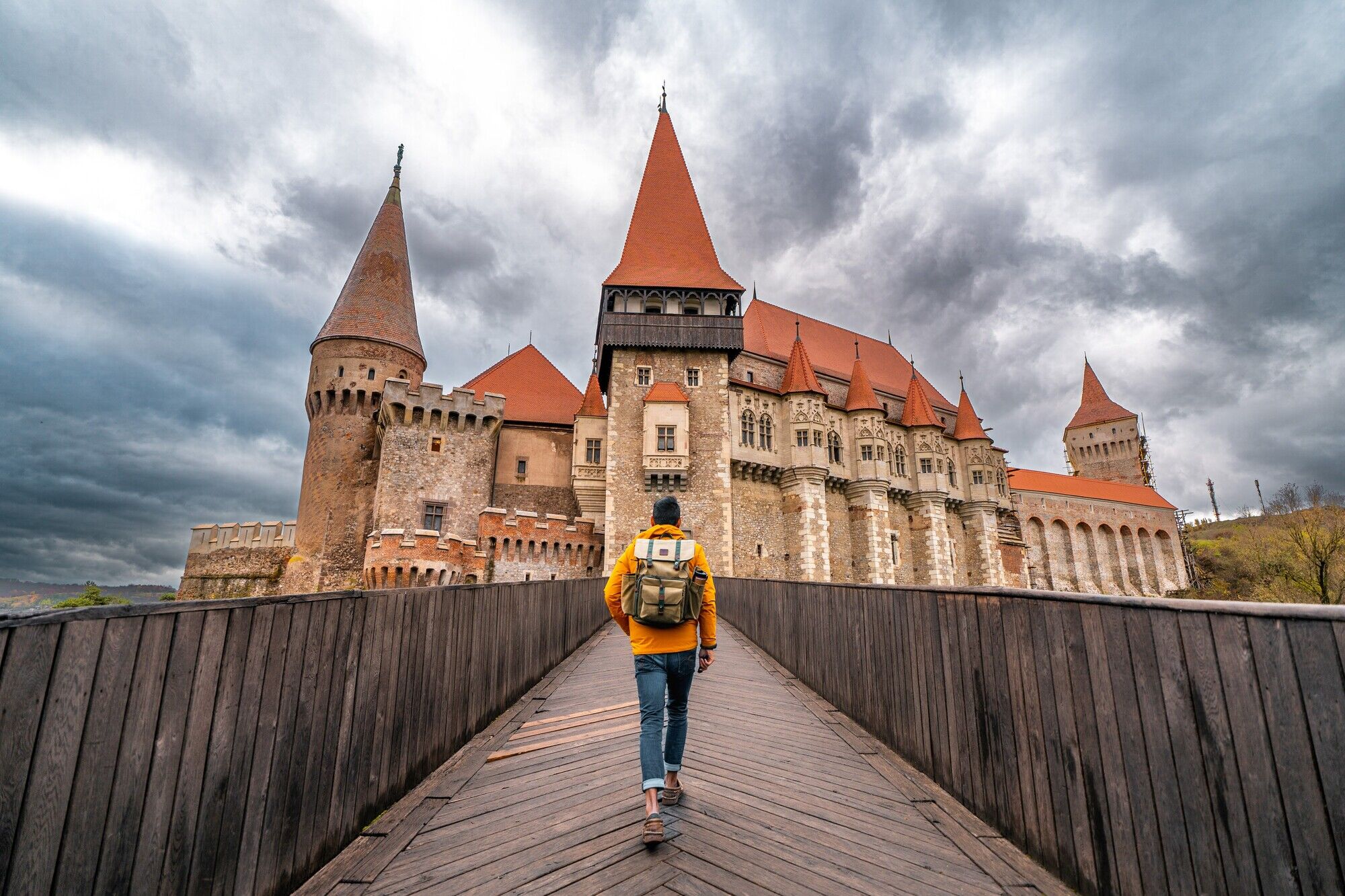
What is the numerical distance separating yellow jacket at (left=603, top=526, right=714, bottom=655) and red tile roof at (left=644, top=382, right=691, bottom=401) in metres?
20.0

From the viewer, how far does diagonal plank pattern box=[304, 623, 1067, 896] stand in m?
2.50

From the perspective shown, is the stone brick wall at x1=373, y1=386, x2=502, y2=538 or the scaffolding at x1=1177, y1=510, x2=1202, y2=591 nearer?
the stone brick wall at x1=373, y1=386, x2=502, y2=538

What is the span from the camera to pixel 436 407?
23750 millimetres

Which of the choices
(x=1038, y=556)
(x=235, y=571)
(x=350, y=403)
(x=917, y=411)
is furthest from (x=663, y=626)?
(x=1038, y=556)

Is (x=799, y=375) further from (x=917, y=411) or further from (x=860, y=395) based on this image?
(x=917, y=411)

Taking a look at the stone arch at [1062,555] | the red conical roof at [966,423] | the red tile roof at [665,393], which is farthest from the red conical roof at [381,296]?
the stone arch at [1062,555]

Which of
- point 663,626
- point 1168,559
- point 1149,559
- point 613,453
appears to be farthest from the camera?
point 1168,559

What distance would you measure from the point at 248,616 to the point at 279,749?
0.63 metres

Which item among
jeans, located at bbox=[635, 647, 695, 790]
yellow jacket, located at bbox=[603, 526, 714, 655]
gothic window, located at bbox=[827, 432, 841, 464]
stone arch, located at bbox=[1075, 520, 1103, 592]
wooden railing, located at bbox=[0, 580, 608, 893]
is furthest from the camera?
stone arch, located at bbox=[1075, 520, 1103, 592]

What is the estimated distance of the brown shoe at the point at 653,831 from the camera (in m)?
2.69

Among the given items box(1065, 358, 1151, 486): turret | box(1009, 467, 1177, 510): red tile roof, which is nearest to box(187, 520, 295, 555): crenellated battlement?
box(1009, 467, 1177, 510): red tile roof

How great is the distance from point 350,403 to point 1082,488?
4609 centimetres

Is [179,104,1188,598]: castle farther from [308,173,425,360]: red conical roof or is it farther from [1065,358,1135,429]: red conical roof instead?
[1065,358,1135,429]: red conical roof

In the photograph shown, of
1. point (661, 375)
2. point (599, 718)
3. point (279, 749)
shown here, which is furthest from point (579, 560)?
point (279, 749)
